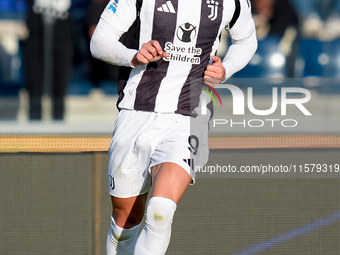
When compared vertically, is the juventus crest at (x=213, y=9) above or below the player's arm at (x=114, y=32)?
above

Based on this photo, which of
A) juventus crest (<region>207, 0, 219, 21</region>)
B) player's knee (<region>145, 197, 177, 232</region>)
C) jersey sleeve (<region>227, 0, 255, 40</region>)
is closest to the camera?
player's knee (<region>145, 197, 177, 232</region>)

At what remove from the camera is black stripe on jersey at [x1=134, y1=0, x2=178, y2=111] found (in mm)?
3270

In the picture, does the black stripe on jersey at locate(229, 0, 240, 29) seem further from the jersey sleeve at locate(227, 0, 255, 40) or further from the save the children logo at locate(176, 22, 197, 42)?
the save the children logo at locate(176, 22, 197, 42)

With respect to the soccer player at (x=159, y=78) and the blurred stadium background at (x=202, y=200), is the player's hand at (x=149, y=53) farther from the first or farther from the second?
the blurred stadium background at (x=202, y=200)

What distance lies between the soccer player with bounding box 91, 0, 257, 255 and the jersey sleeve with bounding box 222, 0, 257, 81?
0.04 meters

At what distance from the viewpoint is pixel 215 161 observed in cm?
407

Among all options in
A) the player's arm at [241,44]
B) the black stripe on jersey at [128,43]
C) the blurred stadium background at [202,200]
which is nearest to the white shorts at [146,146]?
the black stripe on jersey at [128,43]

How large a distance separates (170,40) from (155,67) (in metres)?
0.14

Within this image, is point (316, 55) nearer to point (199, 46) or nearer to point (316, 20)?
point (316, 20)

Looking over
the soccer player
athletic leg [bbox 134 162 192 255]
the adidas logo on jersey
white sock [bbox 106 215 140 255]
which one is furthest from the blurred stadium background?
the adidas logo on jersey

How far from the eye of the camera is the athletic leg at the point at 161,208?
9.91 feet

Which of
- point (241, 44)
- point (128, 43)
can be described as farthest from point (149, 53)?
point (241, 44)

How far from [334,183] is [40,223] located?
1611mm

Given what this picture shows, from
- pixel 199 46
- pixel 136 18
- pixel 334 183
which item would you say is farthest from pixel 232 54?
pixel 334 183
